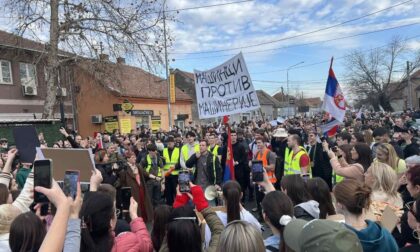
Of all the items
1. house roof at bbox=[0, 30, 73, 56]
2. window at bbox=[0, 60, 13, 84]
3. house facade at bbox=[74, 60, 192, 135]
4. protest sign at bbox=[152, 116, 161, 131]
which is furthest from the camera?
protest sign at bbox=[152, 116, 161, 131]

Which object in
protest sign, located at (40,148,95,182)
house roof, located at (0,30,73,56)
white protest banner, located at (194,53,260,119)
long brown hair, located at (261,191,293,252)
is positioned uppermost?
house roof, located at (0,30,73,56)

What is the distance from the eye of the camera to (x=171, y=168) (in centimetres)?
868

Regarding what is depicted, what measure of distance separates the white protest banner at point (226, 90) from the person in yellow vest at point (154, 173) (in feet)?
5.48

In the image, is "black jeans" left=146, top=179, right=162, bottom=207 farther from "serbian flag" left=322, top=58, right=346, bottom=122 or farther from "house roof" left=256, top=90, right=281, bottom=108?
"house roof" left=256, top=90, right=281, bottom=108

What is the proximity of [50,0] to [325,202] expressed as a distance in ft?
55.2

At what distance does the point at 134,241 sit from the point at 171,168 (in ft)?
19.3

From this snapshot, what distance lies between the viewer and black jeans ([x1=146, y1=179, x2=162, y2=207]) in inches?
323

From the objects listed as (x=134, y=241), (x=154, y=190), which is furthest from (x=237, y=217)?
(x=154, y=190)

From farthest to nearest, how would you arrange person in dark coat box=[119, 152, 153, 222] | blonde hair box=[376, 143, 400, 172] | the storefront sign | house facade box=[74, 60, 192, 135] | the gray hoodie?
the storefront sign, house facade box=[74, 60, 192, 135], person in dark coat box=[119, 152, 153, 222], blonde hair box=[376, 143, 400, 172], the gray hoodie

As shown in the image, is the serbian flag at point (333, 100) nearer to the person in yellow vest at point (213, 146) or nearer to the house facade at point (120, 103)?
the person in yellow vest at point (213, 146)

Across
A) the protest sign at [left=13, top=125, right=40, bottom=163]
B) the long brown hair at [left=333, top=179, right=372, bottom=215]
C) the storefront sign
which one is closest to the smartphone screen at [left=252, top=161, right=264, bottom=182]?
the long brown hair at [left=333, top=179, right=372, bottom=215]

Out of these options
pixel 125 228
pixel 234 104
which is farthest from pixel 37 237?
pixel 234 104

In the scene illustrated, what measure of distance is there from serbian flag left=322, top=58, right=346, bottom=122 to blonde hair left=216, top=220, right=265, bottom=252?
19.1ft

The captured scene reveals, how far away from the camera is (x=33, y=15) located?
52.4 ft
